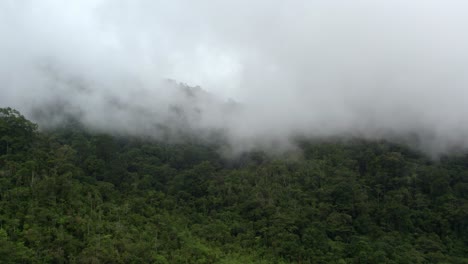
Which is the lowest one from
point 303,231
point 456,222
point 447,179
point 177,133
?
point 303,231

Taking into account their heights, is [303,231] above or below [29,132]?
below

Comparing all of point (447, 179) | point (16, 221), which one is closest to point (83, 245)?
point (16, 221)

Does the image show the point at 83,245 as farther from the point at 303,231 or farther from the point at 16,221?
the point at 303,231

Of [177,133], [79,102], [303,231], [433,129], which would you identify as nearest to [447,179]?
[433,129]

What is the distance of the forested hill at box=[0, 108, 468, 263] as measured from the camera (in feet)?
127

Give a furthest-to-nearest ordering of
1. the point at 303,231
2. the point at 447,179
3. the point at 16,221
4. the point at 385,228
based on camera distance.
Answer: the point at 447,179 < the point at 385,228 < the point at 303,231 < the point at 16,221

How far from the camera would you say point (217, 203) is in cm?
5331

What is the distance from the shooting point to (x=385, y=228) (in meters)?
51.3

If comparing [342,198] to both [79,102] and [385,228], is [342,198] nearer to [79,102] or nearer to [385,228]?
[385,228]

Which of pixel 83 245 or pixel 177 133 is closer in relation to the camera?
pixel 83 245

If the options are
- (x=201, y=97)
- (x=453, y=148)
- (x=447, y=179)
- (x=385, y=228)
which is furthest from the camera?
(x=201, y=97)

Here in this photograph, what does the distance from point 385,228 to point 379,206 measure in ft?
10.9

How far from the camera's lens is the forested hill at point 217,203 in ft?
127

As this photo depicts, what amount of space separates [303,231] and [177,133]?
29.8 meters
